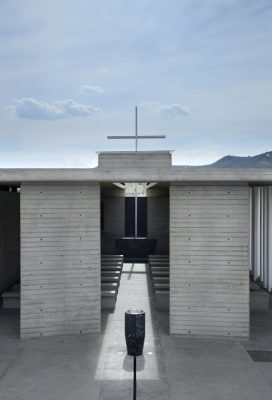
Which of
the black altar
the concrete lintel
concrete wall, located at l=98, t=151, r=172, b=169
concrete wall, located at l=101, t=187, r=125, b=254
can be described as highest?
concrete wall, located at l=98, t=151, r=172, b=169

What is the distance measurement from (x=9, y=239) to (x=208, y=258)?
9.38 metres

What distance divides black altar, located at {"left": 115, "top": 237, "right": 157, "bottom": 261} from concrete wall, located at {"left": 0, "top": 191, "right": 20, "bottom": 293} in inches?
406

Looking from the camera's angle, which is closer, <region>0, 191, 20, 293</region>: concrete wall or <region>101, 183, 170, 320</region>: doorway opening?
<region>0, 191, 20, 293</region>: concrete wall

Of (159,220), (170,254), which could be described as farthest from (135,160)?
(159,220)

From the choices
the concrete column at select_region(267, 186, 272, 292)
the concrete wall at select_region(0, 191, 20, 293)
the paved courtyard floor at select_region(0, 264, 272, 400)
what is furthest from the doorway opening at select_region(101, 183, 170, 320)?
the paved courtyard floor at select_region(0, 264, 272, 400)

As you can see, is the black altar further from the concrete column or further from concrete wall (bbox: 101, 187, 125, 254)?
the concrete column

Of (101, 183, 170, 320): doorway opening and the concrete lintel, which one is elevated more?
the concrete lintel

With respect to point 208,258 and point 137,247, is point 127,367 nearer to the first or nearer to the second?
point 208,258

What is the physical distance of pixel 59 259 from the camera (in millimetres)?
12125

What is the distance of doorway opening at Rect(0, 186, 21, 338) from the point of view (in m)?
14.8

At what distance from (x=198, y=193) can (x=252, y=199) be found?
812 cm

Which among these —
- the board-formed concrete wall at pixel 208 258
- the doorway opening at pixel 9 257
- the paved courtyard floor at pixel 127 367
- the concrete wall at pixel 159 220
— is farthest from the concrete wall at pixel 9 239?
the concrete wall at pixel 159 220

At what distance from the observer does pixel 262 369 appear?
32.1 feet

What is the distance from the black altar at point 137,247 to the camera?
90.4 feet
